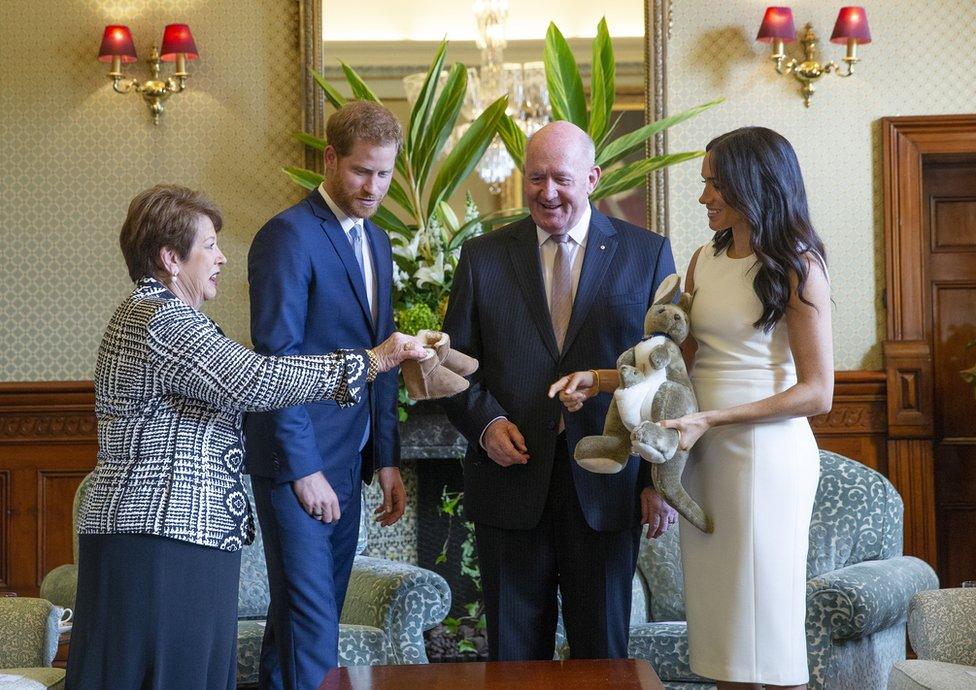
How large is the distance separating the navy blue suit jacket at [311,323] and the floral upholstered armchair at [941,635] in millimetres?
1306

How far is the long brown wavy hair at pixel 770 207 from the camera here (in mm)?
2064

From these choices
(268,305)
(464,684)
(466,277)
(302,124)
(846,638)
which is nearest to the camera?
(464,684)

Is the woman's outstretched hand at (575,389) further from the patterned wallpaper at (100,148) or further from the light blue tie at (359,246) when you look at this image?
the patterned wallpaper at (100,148)

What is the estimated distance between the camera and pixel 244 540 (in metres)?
2.01

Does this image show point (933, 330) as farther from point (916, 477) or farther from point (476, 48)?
point (476, 48)

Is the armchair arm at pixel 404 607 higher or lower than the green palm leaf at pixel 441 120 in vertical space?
lower

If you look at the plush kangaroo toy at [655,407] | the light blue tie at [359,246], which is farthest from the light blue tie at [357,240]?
the plush kangaroo toy at [655,407]

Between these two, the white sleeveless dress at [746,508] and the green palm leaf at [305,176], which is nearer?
the white sleeveless dress at [746,508]

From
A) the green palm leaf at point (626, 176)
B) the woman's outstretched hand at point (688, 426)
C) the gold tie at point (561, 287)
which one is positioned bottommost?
the woman's outstretched hand at point (688, 426)

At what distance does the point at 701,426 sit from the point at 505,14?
2.98m

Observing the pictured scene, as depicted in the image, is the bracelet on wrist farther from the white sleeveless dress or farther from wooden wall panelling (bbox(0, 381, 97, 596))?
wooden wall panelling (bbox(0, 381, 97, 596))

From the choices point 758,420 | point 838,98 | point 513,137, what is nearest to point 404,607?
point 758,420

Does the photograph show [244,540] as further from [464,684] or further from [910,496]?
[910,496]

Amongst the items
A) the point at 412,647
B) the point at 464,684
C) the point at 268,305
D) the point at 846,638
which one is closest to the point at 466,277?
the point at 268,305
